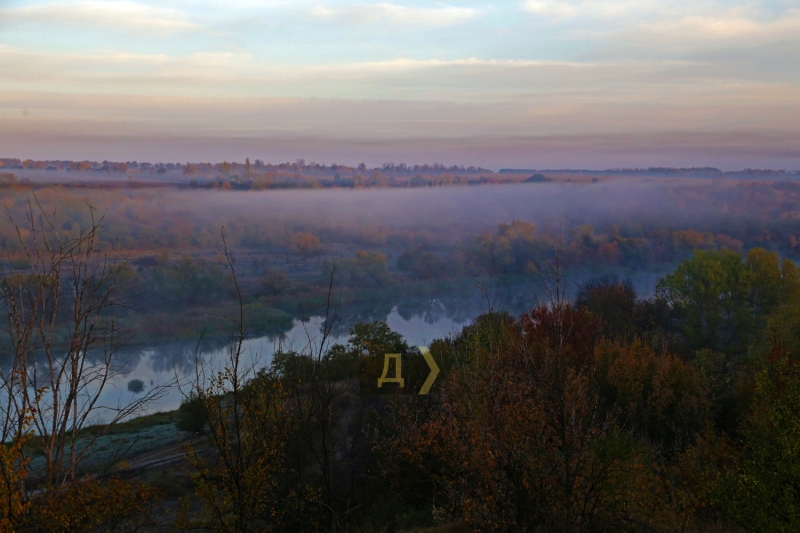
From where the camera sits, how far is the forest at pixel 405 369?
830 cm

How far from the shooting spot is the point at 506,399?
12.6 metres

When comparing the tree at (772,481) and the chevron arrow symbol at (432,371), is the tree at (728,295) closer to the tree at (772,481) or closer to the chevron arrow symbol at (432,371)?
the chevron arrow symbol at (432,371)

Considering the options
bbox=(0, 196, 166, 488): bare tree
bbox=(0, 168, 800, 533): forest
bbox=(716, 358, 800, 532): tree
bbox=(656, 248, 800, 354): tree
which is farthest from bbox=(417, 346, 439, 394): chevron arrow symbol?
bbox=(656, 248, 800, 354): tree

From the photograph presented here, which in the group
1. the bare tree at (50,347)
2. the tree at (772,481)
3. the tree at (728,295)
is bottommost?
the tree at (728,295)

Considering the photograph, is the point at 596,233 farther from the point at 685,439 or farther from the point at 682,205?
the point at 685,439

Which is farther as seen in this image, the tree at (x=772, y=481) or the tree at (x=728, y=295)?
the tree at (x=728, y=295)

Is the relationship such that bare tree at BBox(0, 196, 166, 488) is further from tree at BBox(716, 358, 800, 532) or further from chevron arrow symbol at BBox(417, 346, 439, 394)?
chevron arrow symbol at BBox(417, 346, 439, 394)

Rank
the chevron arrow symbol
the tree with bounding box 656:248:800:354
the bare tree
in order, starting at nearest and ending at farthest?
1. the bare tree
2. the chevron arrow symbol
3. the tree with bounding box 656:248:800:354

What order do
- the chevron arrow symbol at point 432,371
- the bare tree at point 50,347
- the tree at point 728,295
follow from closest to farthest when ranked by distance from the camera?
the bare tree at point 50,347 → the chevron arrow symbol at point 432,371 → the tree at point 728,295

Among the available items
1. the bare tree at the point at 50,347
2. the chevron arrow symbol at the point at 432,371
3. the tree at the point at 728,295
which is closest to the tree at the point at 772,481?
the bare tree at the point at 50,347

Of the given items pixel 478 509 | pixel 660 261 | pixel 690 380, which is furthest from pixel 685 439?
pixel 660 261

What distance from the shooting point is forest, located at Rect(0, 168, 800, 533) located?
8305 millimetres

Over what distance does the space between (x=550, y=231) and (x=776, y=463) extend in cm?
9021

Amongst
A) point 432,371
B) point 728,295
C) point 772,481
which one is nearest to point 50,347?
point 772,481
